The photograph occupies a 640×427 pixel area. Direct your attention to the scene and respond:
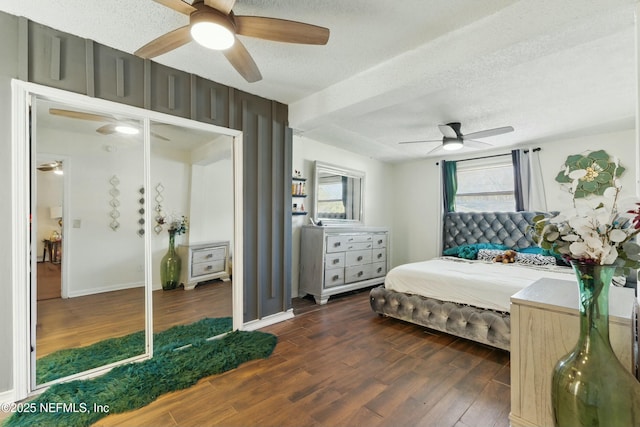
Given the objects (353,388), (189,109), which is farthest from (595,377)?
(189,109)

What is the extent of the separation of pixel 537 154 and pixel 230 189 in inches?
183

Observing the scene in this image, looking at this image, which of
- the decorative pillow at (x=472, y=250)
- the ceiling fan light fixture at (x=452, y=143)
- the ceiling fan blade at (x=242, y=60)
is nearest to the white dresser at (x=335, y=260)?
the decorative pillow at (x=472, y=250)

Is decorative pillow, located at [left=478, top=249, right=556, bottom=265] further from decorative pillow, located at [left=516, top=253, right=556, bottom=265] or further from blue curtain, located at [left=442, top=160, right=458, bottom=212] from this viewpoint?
blue curtain, located at [left=442, top=160, right=458, bottom=212]

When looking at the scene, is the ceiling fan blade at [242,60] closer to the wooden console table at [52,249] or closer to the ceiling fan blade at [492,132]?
the wooden console table at [52,249]

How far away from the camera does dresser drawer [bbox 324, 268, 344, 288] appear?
12.9 ft

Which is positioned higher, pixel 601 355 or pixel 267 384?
pixel 601 355

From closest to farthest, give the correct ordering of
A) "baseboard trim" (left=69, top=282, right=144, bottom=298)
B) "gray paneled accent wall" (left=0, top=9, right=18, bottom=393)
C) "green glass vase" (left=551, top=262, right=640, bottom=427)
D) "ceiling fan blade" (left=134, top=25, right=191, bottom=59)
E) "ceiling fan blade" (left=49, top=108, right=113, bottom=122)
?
"green glass vase" (left=551, top=262, right=640, bottom=427) < "ceiling fan blade" (left=134, top=25, right=191, bottom=59) < "gray paneled accent wall" (left=0, top=9, right=18, bottom=393) < "ceiling fan blade" (left=49, top=108, right=113, bottom=122) < "baseboard trim" (left=69, top=282, right=144, bottom=298)

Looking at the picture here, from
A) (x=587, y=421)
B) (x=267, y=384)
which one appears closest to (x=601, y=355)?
(x=587, y=421)

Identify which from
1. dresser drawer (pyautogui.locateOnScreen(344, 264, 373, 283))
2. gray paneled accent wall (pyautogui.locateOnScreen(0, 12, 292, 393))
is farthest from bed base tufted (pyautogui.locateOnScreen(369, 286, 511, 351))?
gray paneled accent wall (pyautogui.locateOnScreen(0, 12, 292, 393))

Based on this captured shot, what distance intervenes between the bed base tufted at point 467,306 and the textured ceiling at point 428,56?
1.27 metres

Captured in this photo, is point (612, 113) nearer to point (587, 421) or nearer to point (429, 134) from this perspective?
point (429, 134)

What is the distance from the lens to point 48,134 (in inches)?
80.0

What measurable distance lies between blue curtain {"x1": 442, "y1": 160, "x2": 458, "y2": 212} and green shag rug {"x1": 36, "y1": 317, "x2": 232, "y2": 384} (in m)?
4.28

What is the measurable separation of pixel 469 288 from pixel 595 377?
1753 millimetres
